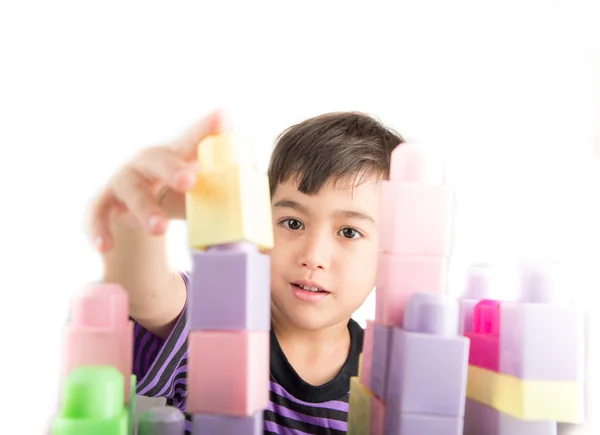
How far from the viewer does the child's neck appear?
2.83 ft

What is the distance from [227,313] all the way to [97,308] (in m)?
0.09

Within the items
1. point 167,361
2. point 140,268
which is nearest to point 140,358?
point 167,361

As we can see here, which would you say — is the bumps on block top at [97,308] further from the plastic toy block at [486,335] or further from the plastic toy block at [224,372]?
the plastic toy block at [486,335]

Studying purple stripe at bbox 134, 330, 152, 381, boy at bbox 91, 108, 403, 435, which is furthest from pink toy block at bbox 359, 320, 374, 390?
purple stripe at bbox 134, 330, 152, 381

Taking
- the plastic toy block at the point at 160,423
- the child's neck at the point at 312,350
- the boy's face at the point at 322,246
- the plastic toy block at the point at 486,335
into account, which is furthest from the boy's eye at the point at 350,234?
the plastic toy block at the point at 160,423

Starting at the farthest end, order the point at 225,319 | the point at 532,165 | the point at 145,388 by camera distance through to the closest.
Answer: the point at 532,165, the point at 145,388, the point at 225,319

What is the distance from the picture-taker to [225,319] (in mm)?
339

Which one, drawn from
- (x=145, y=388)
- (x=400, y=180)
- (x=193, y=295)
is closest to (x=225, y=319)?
(x=193, y=295)

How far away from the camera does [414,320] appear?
37cm

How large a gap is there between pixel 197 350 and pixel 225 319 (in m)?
0.02

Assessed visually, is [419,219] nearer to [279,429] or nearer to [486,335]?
[486,335]

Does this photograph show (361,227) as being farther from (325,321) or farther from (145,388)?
(145,388)

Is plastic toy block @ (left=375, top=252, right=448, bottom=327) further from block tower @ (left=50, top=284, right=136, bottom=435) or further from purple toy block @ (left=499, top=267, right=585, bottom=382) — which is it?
block tower @ (left=50, top=284, right=136, bottom=435)

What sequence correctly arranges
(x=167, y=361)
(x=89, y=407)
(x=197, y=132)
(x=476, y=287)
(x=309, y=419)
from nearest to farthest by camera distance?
(x=89, y=407)
(x=197, y=132)
(x=476, y=287)
(x=167, y=361)
(x=309, y=419)
